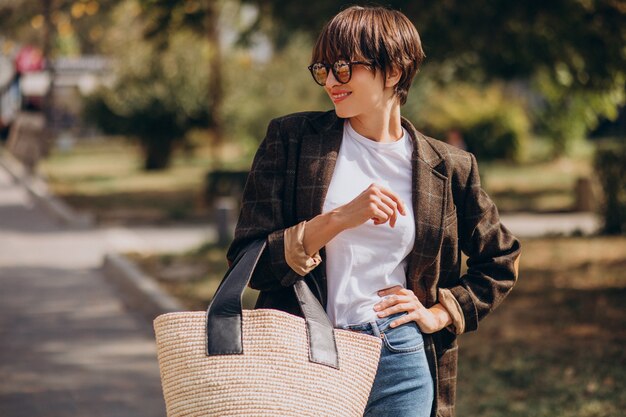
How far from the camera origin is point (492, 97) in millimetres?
26797

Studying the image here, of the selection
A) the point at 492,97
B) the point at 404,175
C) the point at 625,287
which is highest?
the point at 404,175

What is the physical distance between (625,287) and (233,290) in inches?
301

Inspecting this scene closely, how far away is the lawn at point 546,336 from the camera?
6.24m

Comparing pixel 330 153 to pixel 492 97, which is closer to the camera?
pixel 330 153

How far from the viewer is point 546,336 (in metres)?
7.91

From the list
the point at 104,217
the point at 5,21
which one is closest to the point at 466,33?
the point at 104,217

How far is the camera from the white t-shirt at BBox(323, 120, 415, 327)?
2.72 metres

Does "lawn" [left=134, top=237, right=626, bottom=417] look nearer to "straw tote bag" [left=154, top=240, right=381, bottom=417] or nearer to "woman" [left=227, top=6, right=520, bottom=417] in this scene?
"woman" [left=227, top=6, right=520, bottom=417]

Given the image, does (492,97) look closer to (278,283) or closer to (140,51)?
(140,51)

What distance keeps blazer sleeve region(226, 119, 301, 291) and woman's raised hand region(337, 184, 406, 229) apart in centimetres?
18

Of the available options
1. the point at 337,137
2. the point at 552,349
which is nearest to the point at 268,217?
the point at 337,137

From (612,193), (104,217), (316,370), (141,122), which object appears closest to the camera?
(316,370)

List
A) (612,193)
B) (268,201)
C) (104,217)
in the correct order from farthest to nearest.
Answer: (104,217), (612,193), (268,201)

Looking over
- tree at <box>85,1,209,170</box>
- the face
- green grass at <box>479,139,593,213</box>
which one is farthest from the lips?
tree at <box>85,1,209,170</box>
